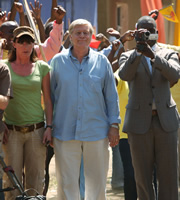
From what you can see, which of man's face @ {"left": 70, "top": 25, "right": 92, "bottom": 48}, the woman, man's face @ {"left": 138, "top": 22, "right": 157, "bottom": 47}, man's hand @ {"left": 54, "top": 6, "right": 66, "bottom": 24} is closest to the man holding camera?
man's face @ {"left": 138, "top": 22, "right": 157, "bottom": 47}

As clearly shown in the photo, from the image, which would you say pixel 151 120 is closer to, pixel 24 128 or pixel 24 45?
pixel 24 128

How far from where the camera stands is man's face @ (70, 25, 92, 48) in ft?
18.9

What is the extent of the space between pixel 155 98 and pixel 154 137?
0.38 metres

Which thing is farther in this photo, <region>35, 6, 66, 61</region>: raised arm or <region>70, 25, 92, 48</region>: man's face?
<region>35, 6, 66, 61</region>: raised arm

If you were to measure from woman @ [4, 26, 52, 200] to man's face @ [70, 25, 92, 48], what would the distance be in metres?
0.37

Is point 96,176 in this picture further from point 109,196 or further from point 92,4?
point 92,4

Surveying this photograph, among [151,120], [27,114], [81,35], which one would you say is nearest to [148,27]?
[81,35]

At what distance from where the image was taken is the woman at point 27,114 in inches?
224

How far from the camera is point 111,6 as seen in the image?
1728 centimetres

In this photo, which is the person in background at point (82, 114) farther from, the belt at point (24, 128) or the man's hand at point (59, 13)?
the man's hand at point (59, 13)

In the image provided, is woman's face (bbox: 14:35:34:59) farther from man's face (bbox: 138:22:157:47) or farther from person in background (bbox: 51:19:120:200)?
man's face (bbox: 138:22:157:47)

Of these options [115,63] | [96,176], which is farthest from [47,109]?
[115,63]

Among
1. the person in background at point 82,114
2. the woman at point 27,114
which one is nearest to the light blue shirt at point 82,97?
the person in background at point 82,114

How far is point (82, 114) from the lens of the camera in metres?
5.72
